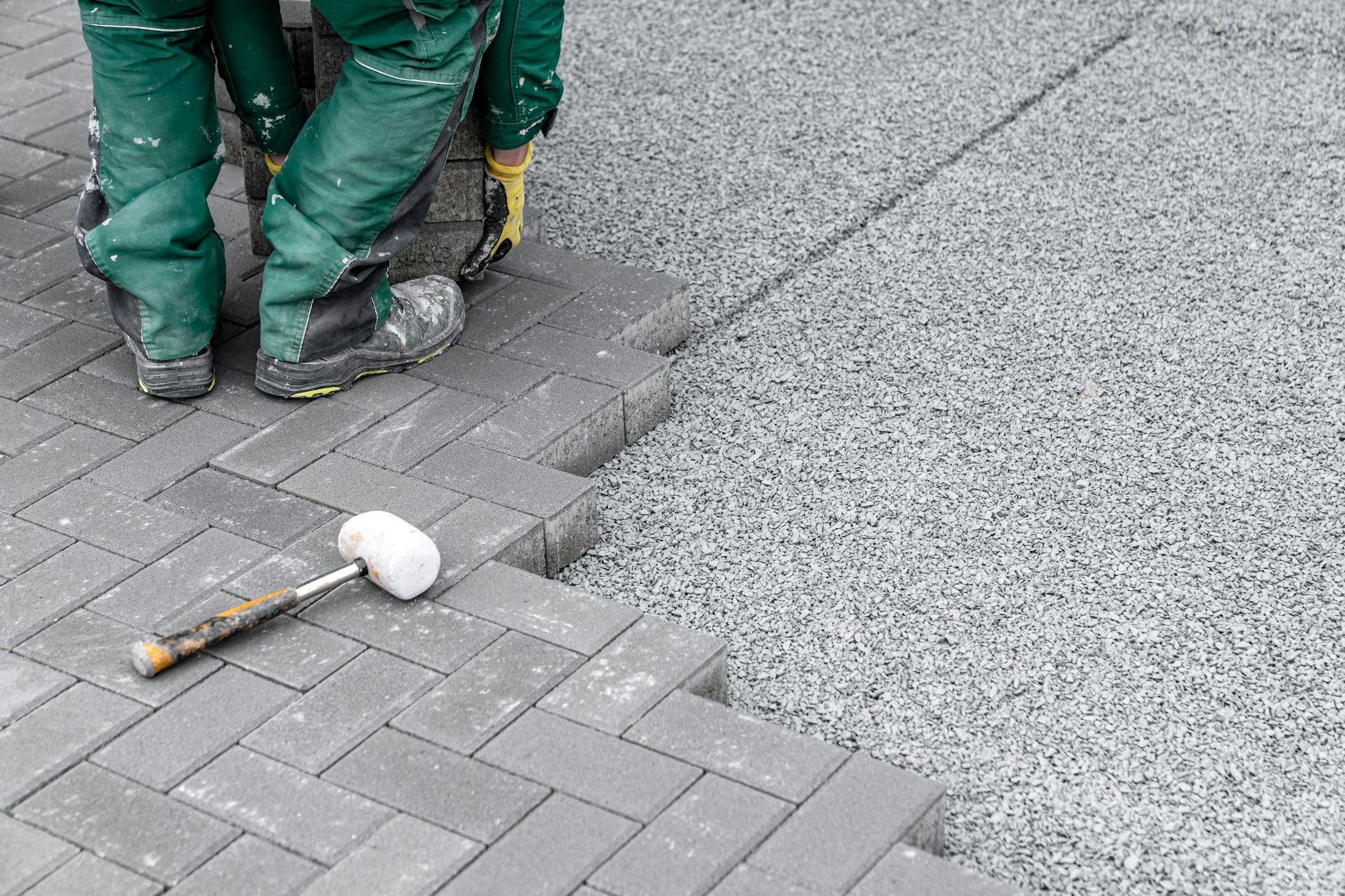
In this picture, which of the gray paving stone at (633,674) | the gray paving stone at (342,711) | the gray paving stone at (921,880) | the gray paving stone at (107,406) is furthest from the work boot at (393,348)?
the gray paving stone at (921,880)

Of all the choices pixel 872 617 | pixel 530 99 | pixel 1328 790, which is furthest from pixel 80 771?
pixel 1328 790

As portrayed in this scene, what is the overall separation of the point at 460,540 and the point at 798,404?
1.07 meters

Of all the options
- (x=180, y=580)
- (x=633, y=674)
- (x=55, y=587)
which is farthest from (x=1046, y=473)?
(x=55, y=587)

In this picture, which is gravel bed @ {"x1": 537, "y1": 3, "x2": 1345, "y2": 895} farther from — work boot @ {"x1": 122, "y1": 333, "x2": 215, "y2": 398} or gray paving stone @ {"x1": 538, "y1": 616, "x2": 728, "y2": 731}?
work boot @ {"x1": 122, "y1": 333, "x2": 215, "y2": 398}

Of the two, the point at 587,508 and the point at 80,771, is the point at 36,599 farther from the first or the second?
the point at 587,508

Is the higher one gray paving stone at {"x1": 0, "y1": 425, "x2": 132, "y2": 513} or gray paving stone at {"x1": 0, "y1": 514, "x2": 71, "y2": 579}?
gray paving stone at {"x1": 0, "y1": 425, "x2": 132, "y2": 513}

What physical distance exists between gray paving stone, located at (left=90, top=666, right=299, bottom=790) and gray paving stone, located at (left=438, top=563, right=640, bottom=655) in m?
0.38

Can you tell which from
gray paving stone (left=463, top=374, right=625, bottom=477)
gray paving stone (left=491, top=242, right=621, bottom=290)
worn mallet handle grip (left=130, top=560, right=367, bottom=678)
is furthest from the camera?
gray paving stone (left=491, top=242, right=621, bottom=290)

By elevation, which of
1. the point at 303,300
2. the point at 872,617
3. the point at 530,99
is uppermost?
the point at 530,99

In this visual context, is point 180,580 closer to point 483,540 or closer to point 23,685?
point 23,685

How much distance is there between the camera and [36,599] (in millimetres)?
2699

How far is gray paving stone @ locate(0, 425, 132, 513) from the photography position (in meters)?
2.98

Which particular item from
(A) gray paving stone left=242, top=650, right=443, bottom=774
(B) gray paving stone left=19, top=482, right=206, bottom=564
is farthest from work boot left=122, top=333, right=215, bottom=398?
(A) gray paving stone left=242, top=650, right=443, bottom=774

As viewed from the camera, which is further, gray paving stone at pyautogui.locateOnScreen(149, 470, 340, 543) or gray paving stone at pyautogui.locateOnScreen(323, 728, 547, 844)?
gray paving stone at pyautogui.locateOnScreen(149, 470, 340, 543)
